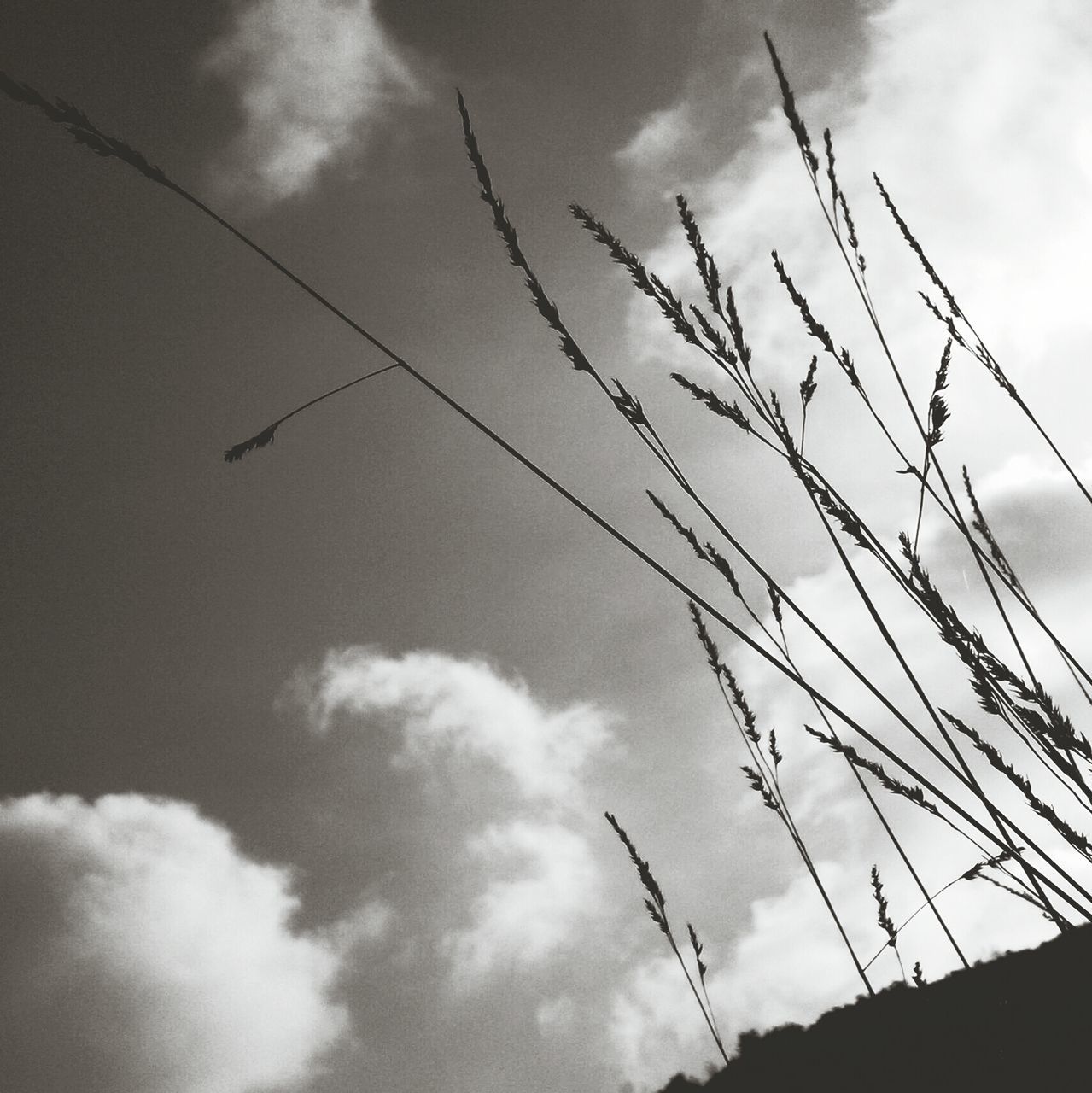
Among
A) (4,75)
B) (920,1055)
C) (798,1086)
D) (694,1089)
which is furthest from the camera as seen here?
(694,1089)

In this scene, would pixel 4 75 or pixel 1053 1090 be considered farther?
pixel 1053 1090

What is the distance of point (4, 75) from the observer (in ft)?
2.76

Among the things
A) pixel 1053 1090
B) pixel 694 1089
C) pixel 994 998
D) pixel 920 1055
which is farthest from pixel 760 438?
pixel 694 1089

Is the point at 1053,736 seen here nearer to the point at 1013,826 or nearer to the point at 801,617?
the point at 1013,826

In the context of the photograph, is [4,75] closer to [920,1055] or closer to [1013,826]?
[1013,826]

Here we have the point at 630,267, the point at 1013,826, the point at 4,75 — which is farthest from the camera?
the point at 630,267

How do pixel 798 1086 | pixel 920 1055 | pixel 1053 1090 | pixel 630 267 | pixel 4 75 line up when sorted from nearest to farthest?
pixel 4 75 < pixel 630 267 < pixel 1053 1090 < pixel 920 1055 < pixel 798 1086

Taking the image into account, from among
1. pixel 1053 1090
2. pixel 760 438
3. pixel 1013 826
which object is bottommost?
pixel 1053 1090

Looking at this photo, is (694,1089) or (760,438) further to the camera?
(694,1089)

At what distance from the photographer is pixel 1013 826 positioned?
104cm

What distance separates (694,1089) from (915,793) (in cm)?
759

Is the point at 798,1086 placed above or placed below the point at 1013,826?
below

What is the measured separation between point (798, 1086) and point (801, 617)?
5596mm

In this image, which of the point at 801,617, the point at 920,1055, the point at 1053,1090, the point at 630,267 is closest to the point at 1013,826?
the point at 801,617
